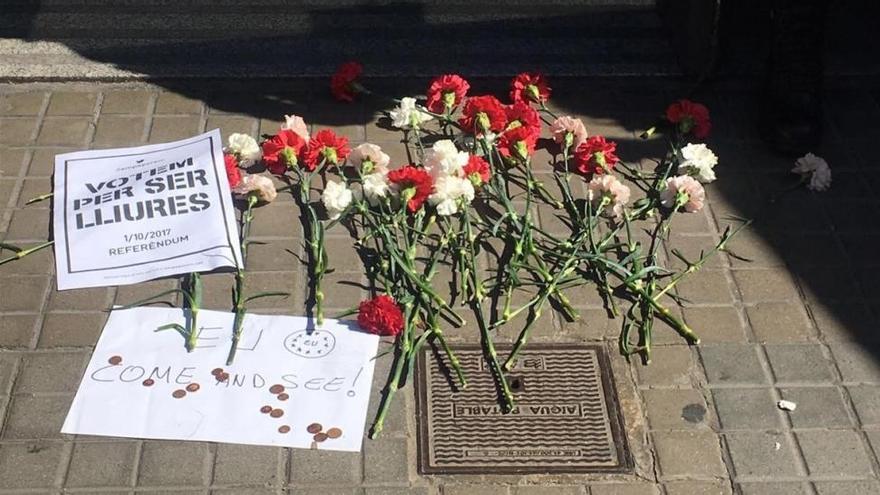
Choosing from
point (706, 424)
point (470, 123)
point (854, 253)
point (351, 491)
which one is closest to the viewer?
point (351, 491)

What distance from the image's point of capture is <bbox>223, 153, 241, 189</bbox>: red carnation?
359cm

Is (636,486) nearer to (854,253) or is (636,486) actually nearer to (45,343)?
(854,253)

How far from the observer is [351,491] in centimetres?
280

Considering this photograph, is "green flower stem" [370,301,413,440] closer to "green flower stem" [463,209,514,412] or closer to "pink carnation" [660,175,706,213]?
"green flower stem" [463,209,514,412]

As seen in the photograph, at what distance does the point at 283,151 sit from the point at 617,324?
1186 millimetres

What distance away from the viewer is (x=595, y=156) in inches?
146

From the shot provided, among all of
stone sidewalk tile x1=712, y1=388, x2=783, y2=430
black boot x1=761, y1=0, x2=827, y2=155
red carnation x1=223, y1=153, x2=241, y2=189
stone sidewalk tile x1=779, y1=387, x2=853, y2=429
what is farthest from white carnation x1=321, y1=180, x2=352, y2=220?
black boot x1=761, y1=0, x2=827, y2=155

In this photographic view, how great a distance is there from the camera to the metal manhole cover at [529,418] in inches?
114

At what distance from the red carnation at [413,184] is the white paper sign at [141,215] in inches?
20.1

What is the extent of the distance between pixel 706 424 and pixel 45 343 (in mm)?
1791

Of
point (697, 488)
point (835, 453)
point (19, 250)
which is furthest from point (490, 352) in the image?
point (19, 250)

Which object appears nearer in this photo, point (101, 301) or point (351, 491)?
point (351, 491)

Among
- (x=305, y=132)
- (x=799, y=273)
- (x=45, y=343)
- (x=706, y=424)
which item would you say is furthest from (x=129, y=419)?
(x=799, y=273)

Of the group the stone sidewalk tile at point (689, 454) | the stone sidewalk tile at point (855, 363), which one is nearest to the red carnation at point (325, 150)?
the stone sidewalk tile at point (689, 454)
